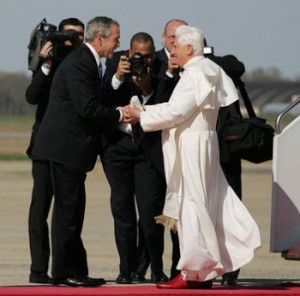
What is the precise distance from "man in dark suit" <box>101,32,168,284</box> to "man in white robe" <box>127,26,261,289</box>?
1.11 m

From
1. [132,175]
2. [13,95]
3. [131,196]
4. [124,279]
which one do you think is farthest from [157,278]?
[13,95]

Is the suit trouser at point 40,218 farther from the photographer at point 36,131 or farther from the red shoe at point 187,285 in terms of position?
the red shoe at point 187,285

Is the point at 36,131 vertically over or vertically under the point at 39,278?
over

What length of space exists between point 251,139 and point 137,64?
3.57 ft

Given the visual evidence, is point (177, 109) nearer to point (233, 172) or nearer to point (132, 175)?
point (233, 172)

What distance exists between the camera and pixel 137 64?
33.8ft

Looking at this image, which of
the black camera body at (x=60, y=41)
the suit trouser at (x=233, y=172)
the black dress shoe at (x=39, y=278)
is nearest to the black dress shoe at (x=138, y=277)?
the black dress shoe at (x=39, y=278)

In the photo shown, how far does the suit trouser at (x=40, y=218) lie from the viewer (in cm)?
1090

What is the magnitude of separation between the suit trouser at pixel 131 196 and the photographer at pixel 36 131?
0.58 m

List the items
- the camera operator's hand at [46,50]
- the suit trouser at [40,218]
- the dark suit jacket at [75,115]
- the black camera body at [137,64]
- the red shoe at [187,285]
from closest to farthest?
the red shoe at [187,285]
the dark suit jacket at [75,115]
the black camera body at [137,64]
the camera operator's hand at [46,50]
the suit trouser at [40,218]

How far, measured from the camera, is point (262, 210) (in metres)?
20.4

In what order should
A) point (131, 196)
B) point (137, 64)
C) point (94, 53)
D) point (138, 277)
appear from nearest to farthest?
point (94, 53) < point (137, 64) < point (131, 196) < point (138, 277)

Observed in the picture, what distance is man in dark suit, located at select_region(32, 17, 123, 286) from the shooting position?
9.78 m

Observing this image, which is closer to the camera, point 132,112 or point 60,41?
point 132,112
